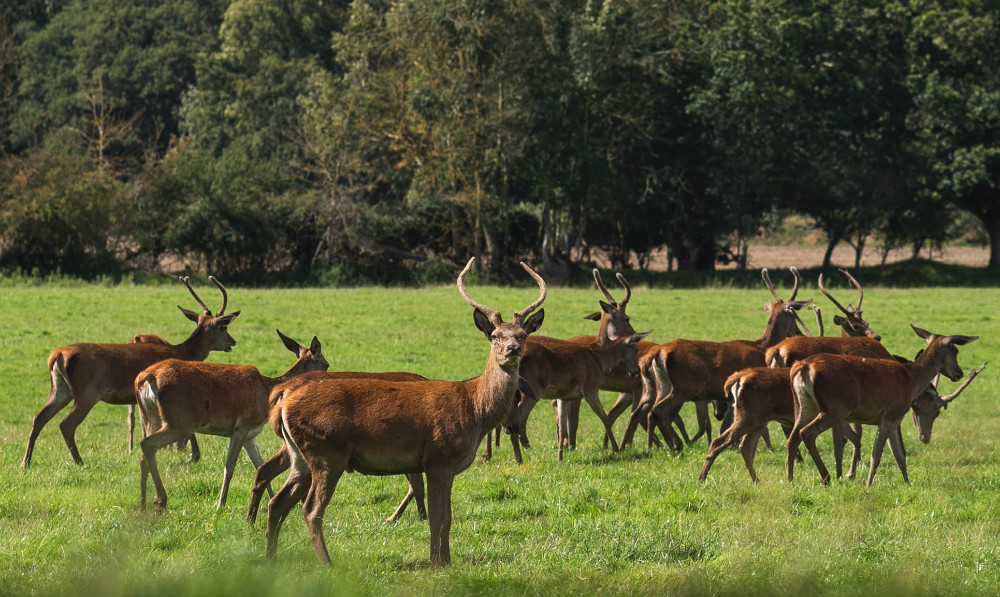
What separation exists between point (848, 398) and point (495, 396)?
4157 millimetres

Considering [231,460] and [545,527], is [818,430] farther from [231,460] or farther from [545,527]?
[231,460]

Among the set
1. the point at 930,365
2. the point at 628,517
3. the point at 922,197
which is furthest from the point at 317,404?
the point at 922,197

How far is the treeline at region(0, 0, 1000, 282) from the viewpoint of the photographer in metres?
34.9

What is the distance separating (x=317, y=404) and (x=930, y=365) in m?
6.61

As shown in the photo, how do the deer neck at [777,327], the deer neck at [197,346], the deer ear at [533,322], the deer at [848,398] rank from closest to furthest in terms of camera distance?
the deer ear at [533,322] < the deer at [848,398] < the deer neck at [197,346] < the deer neck at [777,327]

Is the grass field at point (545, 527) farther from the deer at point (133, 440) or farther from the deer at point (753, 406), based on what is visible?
the deer at point (753, 406)

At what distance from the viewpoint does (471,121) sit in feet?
116

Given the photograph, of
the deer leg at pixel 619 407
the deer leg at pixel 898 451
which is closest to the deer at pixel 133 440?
the deer leg at pixel 619 407

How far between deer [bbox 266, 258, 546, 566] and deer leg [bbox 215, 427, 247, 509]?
1.72 metres

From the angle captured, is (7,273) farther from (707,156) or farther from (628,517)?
(628,517)

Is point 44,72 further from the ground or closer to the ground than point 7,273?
further from the ground

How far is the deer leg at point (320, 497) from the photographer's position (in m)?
6.79

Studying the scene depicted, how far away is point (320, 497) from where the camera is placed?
6812 millimetres

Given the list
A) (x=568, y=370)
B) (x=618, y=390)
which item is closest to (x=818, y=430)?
(x=568, y=370)
